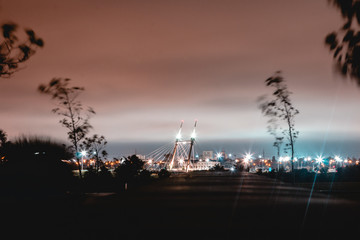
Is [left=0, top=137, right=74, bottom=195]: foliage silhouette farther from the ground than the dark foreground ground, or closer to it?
farther from the ground

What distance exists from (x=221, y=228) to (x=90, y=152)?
44442 mm

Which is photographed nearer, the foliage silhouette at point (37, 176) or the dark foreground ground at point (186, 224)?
the dark foreground ground at point (186, 224)

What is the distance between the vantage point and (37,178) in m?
26.8

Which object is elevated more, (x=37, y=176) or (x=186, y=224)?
(x=37, y=176)

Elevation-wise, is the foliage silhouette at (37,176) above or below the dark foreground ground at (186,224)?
above

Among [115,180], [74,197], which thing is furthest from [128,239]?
[115,180]

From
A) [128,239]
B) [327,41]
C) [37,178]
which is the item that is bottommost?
[128,239]

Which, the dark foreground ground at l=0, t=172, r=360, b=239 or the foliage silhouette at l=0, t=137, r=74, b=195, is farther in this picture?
the foliage silhouette at l=0, t=137, r=74, b=195

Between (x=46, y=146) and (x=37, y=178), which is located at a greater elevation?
(x=46, y=146)

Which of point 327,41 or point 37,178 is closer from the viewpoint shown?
point 327,41

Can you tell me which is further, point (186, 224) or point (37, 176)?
point (37, 176)

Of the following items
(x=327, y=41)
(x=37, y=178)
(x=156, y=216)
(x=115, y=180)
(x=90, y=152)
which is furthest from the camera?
(x=90, y=152)

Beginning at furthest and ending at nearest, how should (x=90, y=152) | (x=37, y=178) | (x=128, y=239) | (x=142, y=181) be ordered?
(x=90, y=152), (x=142, y=181), (x=37, y=178), (x=128, y=239)

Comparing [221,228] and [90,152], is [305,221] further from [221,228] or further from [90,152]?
[90,152]
